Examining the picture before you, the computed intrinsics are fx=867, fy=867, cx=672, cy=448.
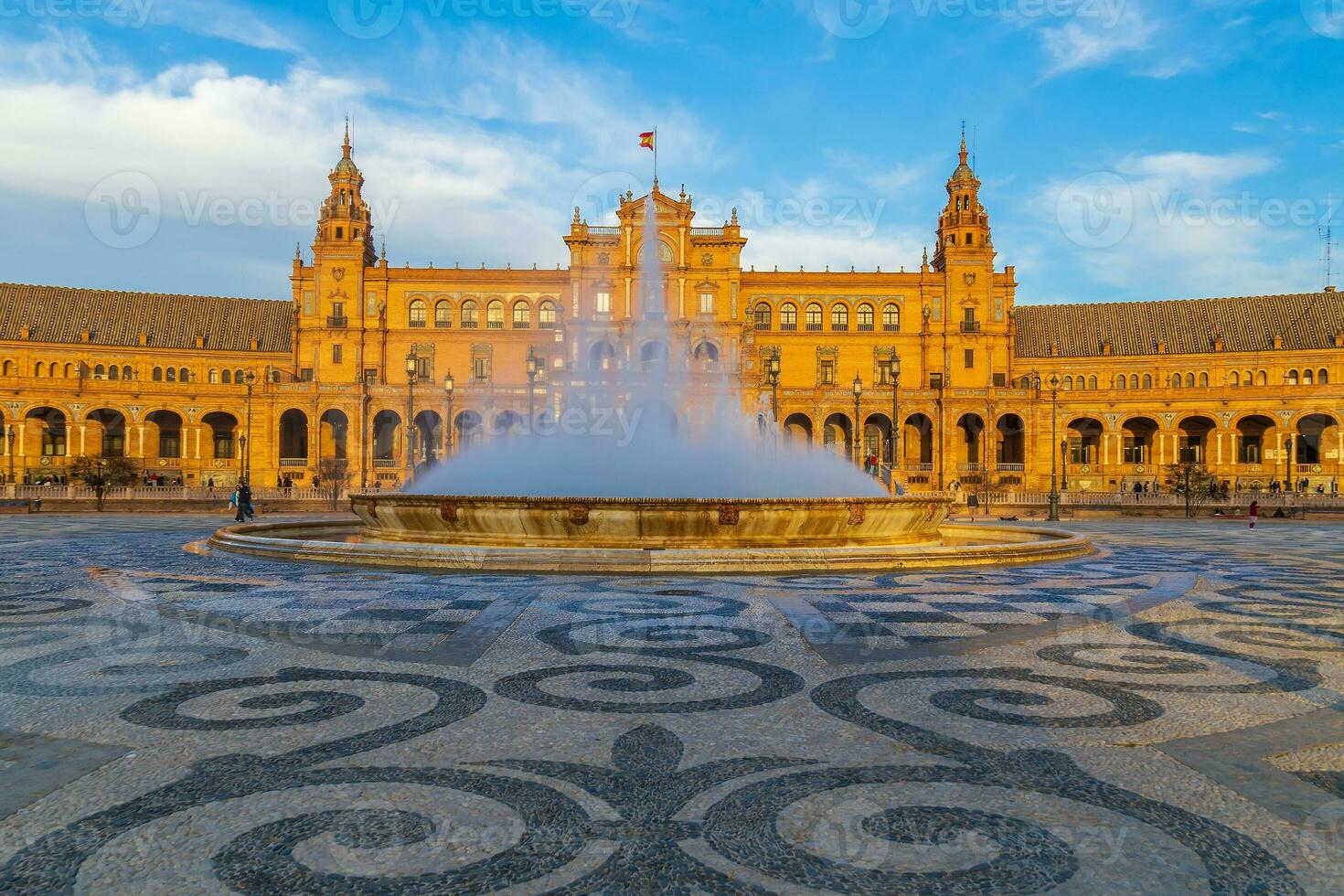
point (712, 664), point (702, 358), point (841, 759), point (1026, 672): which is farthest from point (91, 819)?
point (702, 358)

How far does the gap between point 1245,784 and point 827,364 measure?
198 ft

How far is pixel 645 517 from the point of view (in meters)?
11.9

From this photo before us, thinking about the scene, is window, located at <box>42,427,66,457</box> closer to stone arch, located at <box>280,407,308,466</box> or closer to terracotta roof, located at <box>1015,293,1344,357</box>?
stone arch, located at <box>280,407,308,466</box>

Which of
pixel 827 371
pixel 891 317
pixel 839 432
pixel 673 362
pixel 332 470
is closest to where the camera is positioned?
pixel 332 470

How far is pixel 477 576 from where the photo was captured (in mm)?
10430

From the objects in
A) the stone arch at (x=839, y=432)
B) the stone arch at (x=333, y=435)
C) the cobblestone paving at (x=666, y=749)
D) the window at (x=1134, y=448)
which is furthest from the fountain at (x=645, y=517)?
the window at (x=1134, y=448)

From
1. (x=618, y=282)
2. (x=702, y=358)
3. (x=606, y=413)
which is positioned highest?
(x=618, y=282)

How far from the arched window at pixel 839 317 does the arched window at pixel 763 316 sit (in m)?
4.59

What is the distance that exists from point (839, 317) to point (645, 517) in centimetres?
5429

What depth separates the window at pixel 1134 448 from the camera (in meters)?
60.8

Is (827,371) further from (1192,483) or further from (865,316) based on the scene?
(1192,483)

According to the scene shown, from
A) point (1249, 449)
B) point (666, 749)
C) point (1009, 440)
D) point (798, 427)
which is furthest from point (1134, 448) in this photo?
point (666, 749)

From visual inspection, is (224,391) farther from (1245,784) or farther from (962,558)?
(1245,784)

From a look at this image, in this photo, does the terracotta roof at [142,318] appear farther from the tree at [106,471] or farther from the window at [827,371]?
the window at [827,371]
